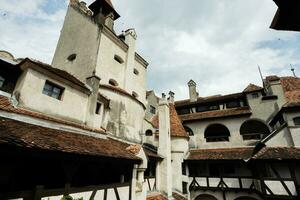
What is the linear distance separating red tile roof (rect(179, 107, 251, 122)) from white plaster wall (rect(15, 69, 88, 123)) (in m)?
14.6

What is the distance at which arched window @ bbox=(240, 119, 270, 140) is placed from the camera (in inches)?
766

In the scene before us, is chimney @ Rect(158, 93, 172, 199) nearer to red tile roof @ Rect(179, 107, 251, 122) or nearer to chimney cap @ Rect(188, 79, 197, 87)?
red tile roof @ Rect(179, 107, 251, 122)

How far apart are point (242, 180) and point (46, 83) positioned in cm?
1841

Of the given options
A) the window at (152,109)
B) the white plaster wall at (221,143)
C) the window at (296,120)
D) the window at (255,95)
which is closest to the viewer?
the window at (296,120)

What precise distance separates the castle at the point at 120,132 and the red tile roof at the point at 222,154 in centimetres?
10

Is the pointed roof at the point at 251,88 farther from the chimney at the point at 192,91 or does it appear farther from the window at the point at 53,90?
the window at the point at 53,90

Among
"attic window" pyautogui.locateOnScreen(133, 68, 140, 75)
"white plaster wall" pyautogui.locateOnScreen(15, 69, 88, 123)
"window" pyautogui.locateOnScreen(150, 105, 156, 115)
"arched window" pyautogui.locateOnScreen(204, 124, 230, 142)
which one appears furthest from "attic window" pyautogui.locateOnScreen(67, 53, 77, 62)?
"arched window" pyautogui.locateOnScreen(204, 124, 230, 142)

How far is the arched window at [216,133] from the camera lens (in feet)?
69.2

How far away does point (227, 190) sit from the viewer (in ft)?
57.5

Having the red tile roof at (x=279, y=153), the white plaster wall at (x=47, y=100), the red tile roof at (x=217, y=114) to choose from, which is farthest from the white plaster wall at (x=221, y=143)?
the white plaster wall at (x=47, y=100)

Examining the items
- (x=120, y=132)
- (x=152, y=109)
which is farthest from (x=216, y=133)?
(x=120, y=132)

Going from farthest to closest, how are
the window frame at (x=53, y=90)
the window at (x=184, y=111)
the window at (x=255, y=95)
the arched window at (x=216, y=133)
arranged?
the window at (x=184, y=111) < the arched window at (x=216, y=133) < the window at (x=255, y=95) < the window frame at (x=53, y=90)

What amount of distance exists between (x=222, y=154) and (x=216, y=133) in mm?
3942

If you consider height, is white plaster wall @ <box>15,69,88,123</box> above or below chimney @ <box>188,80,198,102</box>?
below
